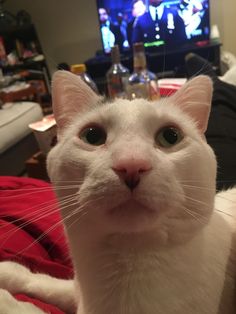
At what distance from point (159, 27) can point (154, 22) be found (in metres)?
0.08

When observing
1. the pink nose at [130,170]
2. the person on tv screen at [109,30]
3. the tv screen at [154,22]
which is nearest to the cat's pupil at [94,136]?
the pink nose at [130,170]

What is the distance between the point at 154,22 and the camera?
3.47 meters

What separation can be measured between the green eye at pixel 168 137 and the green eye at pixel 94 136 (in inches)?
3.2

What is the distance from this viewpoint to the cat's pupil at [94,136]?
493 mm

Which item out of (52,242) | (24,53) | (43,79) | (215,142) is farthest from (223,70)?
(52,242)

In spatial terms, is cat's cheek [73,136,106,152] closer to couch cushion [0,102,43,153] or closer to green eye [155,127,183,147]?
green eye [155,127,183,147]

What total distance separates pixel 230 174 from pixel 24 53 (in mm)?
3676

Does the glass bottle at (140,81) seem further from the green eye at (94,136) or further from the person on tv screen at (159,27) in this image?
the person on tv screen at (159,27)

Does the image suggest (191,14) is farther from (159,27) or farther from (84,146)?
(84,146)

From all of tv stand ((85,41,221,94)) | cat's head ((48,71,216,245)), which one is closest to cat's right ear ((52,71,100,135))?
cat's head ((48,71,216,245))

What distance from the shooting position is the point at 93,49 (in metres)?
4.24

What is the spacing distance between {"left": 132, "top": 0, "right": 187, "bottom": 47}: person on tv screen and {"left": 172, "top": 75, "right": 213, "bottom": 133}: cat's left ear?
3009 mm

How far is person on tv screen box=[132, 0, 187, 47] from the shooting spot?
3389 mm

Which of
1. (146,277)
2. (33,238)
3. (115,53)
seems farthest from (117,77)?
(146,277)
